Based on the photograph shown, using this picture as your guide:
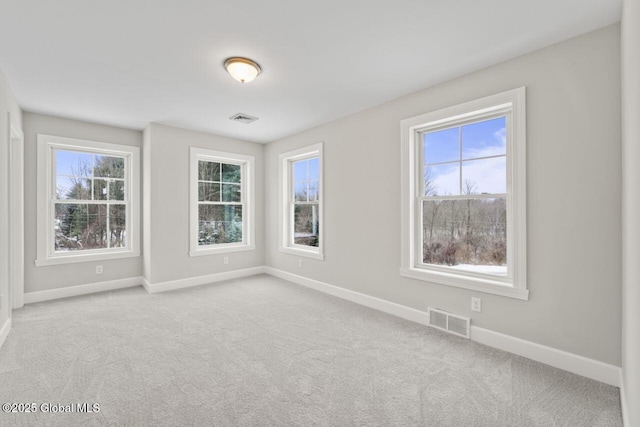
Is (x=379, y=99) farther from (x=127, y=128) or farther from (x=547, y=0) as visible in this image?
(x=127, y=128)

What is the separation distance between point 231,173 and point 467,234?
405 centimetres

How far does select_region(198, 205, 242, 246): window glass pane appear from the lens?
5090mm

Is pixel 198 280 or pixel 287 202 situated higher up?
pixel 287 202

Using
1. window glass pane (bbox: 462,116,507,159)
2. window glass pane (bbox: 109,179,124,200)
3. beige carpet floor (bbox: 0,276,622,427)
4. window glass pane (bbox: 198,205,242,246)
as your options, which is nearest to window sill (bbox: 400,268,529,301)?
beige carpet floor (bbox: 0,276,622,427)

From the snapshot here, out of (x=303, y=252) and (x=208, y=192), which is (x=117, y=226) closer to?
(x=208, y=192)

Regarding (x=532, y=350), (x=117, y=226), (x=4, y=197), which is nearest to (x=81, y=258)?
(x=117, y=226)

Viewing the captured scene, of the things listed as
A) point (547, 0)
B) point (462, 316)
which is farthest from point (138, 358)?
point (547, 0)

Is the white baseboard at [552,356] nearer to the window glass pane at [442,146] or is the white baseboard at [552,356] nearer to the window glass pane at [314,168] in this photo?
the window glass pane at [442,146]

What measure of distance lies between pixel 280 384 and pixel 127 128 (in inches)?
176

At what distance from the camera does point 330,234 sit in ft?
14.3

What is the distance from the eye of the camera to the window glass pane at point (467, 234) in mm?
2775

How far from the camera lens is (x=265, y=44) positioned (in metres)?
2.37

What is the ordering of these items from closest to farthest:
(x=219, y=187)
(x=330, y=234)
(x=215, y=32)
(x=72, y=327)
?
(x=215, y=32), (x=72, y=327), (x=330, y=234), (x=219, y=187)

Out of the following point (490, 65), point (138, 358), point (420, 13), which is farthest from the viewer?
point (490, 65)
